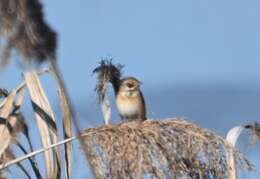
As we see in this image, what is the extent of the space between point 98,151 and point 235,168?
30.1 inches

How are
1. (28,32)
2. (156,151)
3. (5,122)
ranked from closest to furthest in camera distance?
(28,32) < (156,151) < (5,122)

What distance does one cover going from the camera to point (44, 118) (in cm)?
297

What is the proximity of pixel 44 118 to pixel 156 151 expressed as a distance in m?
0.72

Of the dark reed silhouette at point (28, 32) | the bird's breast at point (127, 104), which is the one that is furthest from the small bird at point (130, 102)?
the dark reed silhouette at point (28, 32)

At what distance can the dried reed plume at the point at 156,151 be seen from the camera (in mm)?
2529

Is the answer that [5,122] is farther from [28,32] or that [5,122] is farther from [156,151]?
[28,32]

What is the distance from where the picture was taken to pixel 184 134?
267 centimetres

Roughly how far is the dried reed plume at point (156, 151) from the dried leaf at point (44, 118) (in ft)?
0.80

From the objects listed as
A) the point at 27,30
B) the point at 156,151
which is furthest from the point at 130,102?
the point at 27,30

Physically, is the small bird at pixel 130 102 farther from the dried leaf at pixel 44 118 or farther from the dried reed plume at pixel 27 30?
the dried reed plume at pixel 27 30

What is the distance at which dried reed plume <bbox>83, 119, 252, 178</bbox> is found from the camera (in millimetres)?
2529

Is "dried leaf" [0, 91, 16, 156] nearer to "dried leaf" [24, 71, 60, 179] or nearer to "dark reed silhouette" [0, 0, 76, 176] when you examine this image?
"dried leaf" [24, 71, 60, 179]

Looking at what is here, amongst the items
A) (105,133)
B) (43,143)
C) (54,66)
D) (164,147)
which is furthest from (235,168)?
(54,66)

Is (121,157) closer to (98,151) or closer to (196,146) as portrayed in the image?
(98,151)
